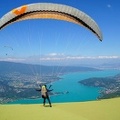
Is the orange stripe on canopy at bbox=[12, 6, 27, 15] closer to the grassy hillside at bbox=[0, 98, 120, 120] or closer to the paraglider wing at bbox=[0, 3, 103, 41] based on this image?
the paraglider wing at bbox=[0, 3, 103, 41]

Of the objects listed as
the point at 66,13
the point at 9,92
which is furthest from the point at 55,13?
the point at 9,92

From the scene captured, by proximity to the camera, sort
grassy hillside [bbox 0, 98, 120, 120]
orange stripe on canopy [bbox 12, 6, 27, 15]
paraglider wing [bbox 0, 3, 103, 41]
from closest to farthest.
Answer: grassy hillside [bbox 0, 98, 120, 120]
paraglider wing [bbox 0, 3, 103, 41]
orange stripe on canopy [bbox 12, 6, 27, 15]

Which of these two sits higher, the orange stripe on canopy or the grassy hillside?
the orange stripe on canopy

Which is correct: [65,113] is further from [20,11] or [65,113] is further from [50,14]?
[20,11]

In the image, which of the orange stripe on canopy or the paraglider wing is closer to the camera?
the paraglider wing

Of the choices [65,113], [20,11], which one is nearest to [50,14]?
[20,11]

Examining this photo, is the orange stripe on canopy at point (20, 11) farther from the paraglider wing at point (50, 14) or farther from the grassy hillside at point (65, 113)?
the grassy hillside at point (65, 113)

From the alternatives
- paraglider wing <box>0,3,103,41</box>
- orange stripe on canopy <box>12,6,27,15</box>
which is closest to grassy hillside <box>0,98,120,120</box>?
paraglider wing <box>0,3,103,41</box>

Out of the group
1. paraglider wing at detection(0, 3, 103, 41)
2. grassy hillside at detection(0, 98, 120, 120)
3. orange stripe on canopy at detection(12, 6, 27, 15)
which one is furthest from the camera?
orange stripe on canopy at detection(12, 6, 27, 15)

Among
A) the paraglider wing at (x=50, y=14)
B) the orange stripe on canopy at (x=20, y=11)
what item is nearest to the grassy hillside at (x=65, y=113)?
the paraglider wing at (x=50, y=14)
